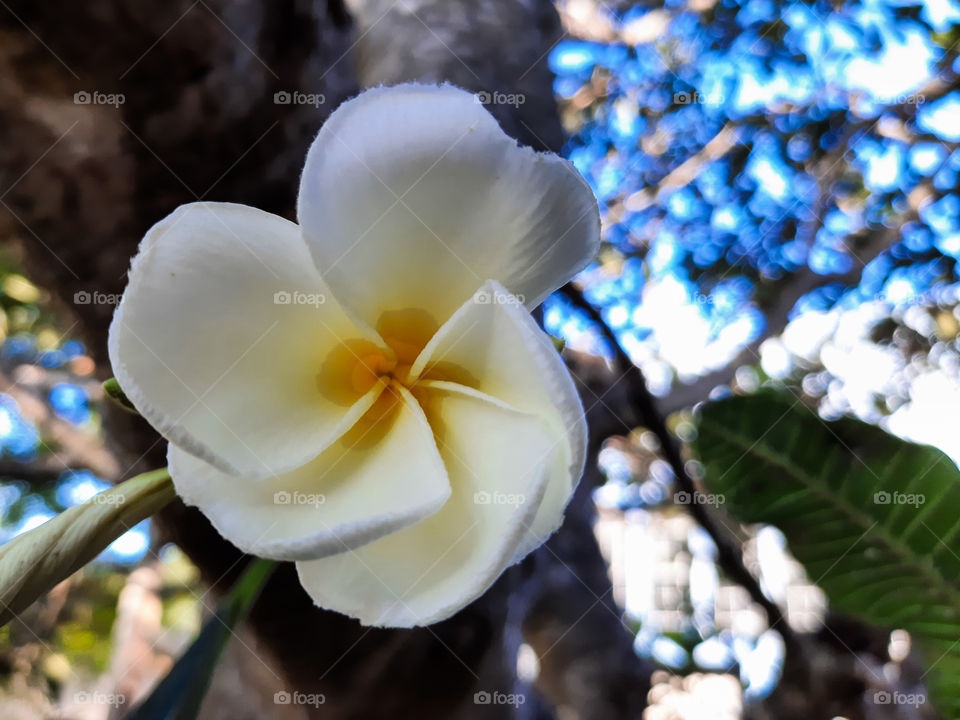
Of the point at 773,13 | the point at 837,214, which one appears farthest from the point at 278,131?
the point at 837,214

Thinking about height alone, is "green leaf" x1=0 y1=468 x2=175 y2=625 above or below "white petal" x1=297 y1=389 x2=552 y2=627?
above

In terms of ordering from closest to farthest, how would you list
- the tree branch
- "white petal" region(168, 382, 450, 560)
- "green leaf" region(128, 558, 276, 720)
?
"white petal" region(168, 382, 450, 560) → "green leaf" region(128, 558, 276, 720) → the tree branch

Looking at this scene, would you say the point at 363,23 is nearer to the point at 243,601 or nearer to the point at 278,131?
the point at 278,131

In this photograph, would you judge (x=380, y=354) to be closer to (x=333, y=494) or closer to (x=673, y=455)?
(x=333, y=494)

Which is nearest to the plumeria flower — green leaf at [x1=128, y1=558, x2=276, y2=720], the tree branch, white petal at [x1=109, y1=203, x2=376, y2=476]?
white petal at [x1=109, y1=203, x2=376, y2=476]

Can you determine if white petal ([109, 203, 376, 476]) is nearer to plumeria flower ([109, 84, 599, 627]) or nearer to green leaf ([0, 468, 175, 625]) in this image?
plumeria flower ([109, 84, 599, 627])

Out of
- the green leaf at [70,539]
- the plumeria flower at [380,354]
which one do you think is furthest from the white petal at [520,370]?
the green leaf at [70,539]
